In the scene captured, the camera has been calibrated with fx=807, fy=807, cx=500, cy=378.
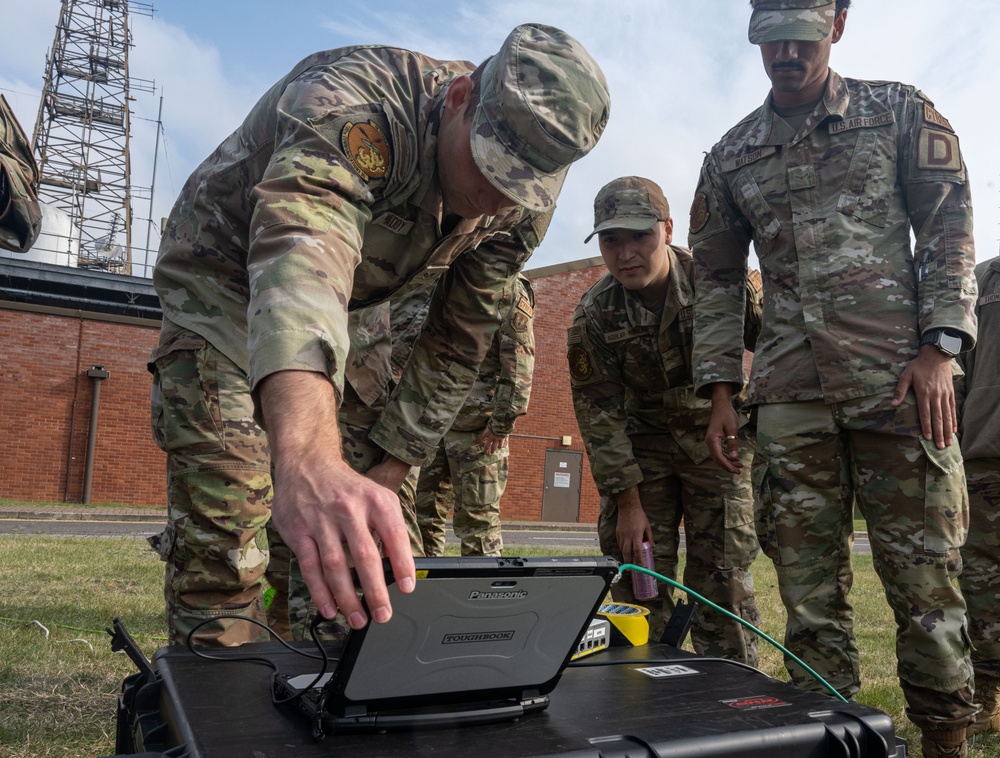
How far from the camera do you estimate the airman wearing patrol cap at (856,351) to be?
2.18 meters

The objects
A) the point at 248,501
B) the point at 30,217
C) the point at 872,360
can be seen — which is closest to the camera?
the point at 248,501

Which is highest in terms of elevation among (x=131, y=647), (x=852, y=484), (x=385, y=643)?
(x=852, y=484)

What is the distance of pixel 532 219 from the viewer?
95.7 inches

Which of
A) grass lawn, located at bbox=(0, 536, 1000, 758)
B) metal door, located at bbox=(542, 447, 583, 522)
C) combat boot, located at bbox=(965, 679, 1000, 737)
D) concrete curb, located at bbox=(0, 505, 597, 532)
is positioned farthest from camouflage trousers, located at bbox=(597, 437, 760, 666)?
metal door, located at bbox=(542, 447, 583, 522)

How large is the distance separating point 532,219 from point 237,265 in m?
0.87

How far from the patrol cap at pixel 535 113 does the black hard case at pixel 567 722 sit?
1011mm

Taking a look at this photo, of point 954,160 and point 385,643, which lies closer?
point 385,643

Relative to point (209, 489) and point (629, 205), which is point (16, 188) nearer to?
point (209, 489)

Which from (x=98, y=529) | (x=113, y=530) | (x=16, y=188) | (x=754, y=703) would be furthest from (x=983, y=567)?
(x=98, y=529)

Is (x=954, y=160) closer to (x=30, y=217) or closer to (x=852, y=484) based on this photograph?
(x=852, y=484)

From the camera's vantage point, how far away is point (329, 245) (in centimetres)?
140

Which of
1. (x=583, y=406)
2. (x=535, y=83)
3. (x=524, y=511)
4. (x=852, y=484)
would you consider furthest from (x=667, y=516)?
(x=524, y=511)

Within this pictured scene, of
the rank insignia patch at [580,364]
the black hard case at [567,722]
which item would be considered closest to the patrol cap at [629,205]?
the rank insignia patch at [580,364]

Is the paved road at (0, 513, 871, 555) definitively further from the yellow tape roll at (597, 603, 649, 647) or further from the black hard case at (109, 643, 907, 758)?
the black hard case at (109, 643, 907, 758)
